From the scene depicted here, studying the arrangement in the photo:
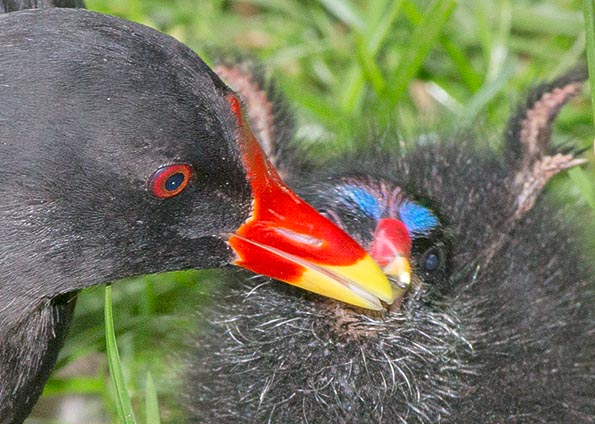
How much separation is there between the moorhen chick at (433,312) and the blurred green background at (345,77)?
6.8 inches

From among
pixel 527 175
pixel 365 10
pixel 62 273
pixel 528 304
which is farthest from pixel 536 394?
A: pixel 365 10

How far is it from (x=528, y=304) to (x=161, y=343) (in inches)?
45.7

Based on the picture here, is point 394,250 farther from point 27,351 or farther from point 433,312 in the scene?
point 27,351

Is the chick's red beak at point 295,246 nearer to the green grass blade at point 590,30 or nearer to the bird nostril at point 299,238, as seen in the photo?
the bird nostril at point 299,238

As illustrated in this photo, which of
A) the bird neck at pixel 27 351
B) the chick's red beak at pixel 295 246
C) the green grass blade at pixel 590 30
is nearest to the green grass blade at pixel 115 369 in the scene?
the bird neck at pixel 27 351

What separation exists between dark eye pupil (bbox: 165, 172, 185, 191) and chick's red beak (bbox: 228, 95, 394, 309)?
16 cm

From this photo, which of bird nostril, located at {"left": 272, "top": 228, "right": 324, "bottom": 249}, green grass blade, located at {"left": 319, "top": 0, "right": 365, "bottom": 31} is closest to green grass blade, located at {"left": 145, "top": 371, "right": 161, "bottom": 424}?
bird nostril, located at {"left": 272, "top": 228, "right": 324, "bottom": 249}

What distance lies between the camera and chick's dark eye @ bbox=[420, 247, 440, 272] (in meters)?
2.78

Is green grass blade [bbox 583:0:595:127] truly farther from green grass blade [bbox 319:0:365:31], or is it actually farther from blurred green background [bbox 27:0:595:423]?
green grass blade [bbox 319:0:365:31]

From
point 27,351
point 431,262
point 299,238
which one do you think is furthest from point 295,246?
point 27,351

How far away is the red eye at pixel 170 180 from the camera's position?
2504mm

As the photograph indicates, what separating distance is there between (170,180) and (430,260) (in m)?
0.63

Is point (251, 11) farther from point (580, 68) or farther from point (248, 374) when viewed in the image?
point (248, 374)

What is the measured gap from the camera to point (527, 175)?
11.2 ft
